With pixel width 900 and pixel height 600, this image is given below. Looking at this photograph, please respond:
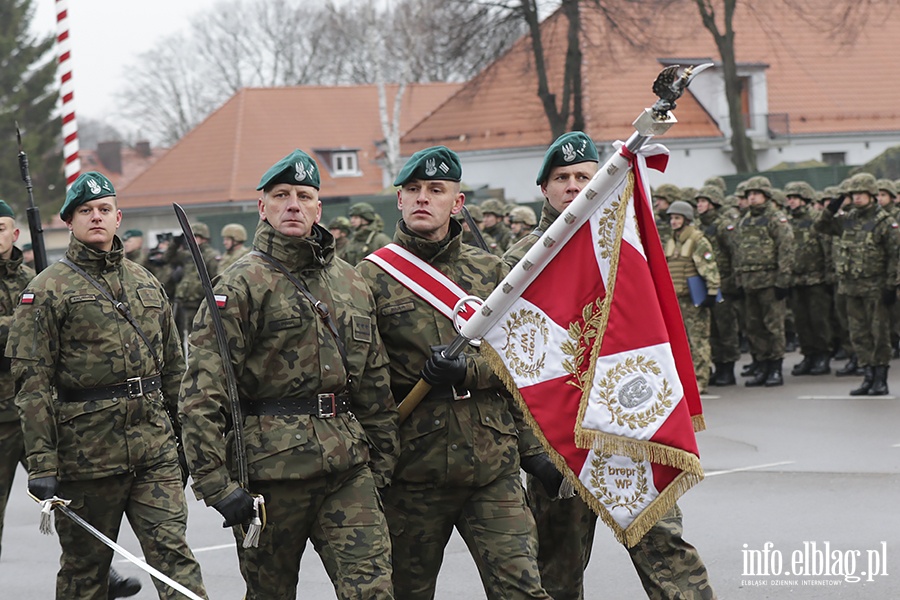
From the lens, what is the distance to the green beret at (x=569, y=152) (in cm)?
609

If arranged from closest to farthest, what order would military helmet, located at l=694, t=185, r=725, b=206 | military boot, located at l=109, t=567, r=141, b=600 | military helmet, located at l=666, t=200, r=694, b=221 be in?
military boot, located at l=109, t=567, r=141, b=600
military helmet, located at l=666, t=200, r=694, b=221
military helmet, located at l=694, t=185, r=725, b=206

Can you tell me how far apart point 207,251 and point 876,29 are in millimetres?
31590

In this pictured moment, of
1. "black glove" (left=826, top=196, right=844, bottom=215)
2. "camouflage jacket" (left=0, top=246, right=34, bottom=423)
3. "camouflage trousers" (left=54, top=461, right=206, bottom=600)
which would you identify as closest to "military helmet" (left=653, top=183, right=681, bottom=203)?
"black glove" (left=826, top=196, right=844, bottom=215)

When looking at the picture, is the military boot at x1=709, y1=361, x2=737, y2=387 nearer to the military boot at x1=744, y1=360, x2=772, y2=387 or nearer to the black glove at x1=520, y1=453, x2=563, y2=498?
the military boot at x1=744, y1=360, x2=772, y2=387

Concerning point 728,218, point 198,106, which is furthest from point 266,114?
point 728,218

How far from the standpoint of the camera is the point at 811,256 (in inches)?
664

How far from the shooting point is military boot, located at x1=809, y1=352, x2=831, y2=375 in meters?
16.7

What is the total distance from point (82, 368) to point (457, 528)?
2150 mm

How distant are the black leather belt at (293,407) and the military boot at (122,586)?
9.85 feet

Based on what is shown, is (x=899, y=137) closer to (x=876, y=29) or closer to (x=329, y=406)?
(x=876, y=29)

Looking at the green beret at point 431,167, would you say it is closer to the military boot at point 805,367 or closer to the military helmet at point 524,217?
the military boot at point 805,367

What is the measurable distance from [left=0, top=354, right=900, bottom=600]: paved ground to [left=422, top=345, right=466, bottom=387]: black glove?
2416mm

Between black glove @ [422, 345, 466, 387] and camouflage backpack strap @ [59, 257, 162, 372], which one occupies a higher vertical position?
camouflage backpack strap @ [59, 257, 162, 372]

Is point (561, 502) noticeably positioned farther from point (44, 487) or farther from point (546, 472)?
point (44, 487)
